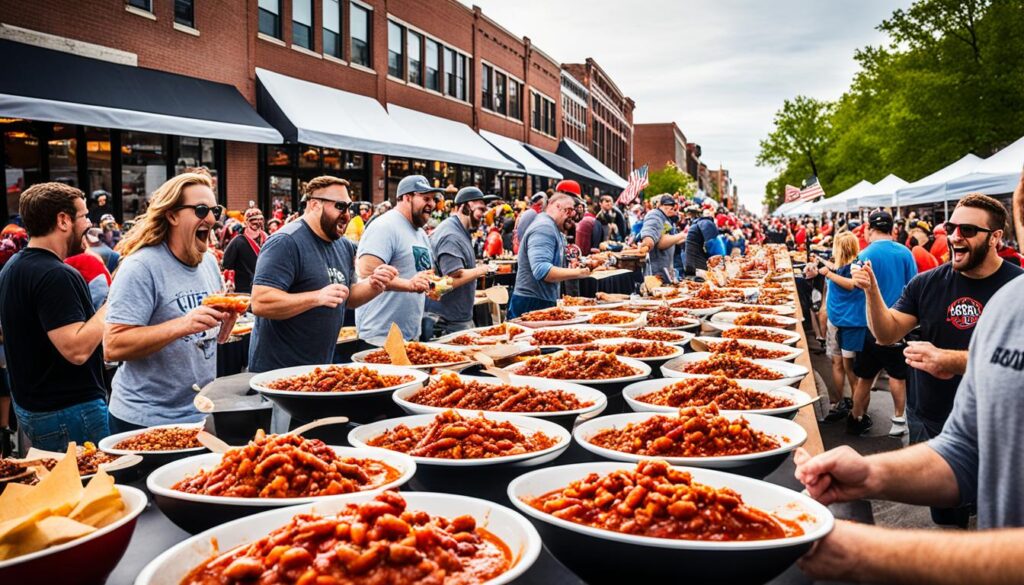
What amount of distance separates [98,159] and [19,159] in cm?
180

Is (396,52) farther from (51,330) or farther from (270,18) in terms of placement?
(51,330)

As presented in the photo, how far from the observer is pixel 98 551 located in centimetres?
167

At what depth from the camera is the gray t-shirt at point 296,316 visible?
4.64 metres

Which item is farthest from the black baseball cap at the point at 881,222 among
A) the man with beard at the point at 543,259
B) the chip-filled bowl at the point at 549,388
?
the chip-filled bowl at the point at 549,388

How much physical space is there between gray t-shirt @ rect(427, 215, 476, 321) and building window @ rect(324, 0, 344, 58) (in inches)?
703

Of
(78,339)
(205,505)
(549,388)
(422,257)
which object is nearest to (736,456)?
(549,388)

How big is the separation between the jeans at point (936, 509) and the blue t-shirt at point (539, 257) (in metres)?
3.47

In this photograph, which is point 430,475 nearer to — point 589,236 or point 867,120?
point 589,236

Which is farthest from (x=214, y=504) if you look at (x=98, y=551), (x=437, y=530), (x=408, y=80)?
(x=408, y=80)

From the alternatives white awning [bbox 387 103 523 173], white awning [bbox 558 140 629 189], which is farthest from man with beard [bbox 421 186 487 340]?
white awning [bbox 558 140 629 189]

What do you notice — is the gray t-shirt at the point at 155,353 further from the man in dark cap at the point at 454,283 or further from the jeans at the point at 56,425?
the man in dark cap at the point at 454,283

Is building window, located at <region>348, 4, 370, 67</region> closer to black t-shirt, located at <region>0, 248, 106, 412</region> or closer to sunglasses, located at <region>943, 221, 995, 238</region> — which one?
black t-shirt, located at <region>0, 248, 106, 412</region>

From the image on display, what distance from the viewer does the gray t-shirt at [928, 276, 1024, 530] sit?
6.51 ft

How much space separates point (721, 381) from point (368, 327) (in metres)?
3.69
